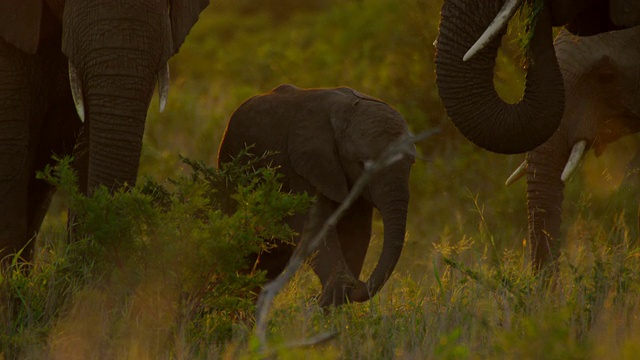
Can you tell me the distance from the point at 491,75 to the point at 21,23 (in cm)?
238

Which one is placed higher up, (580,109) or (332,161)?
(580,109)

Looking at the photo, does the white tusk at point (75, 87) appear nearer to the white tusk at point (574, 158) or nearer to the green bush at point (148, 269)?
the green bush at point (148, 269)

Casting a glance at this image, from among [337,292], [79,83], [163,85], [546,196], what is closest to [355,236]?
[337,292]

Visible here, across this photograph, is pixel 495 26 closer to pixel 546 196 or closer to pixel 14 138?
pixel 546 196

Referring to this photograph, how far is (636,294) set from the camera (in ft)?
19.3

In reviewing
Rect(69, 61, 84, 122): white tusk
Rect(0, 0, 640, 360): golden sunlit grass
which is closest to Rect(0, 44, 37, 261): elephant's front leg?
Rect(0, 0, 640, 360): golden sunlit grass

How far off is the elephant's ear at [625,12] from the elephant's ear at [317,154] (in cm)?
211

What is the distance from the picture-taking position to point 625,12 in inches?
233

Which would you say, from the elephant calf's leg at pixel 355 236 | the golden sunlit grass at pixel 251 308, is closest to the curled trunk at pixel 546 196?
the golden sunlit grass at pixel 251 308

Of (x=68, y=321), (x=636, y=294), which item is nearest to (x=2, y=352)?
(x=68, y=321)

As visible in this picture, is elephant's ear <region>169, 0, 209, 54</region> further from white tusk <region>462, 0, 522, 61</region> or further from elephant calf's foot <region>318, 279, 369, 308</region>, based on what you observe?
white tusk <region>462, 0, 522, 61</region>

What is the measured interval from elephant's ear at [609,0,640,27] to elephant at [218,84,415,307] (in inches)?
67.3

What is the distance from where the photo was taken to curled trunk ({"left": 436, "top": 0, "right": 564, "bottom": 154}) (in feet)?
18.9

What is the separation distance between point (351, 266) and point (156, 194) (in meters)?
1.69
